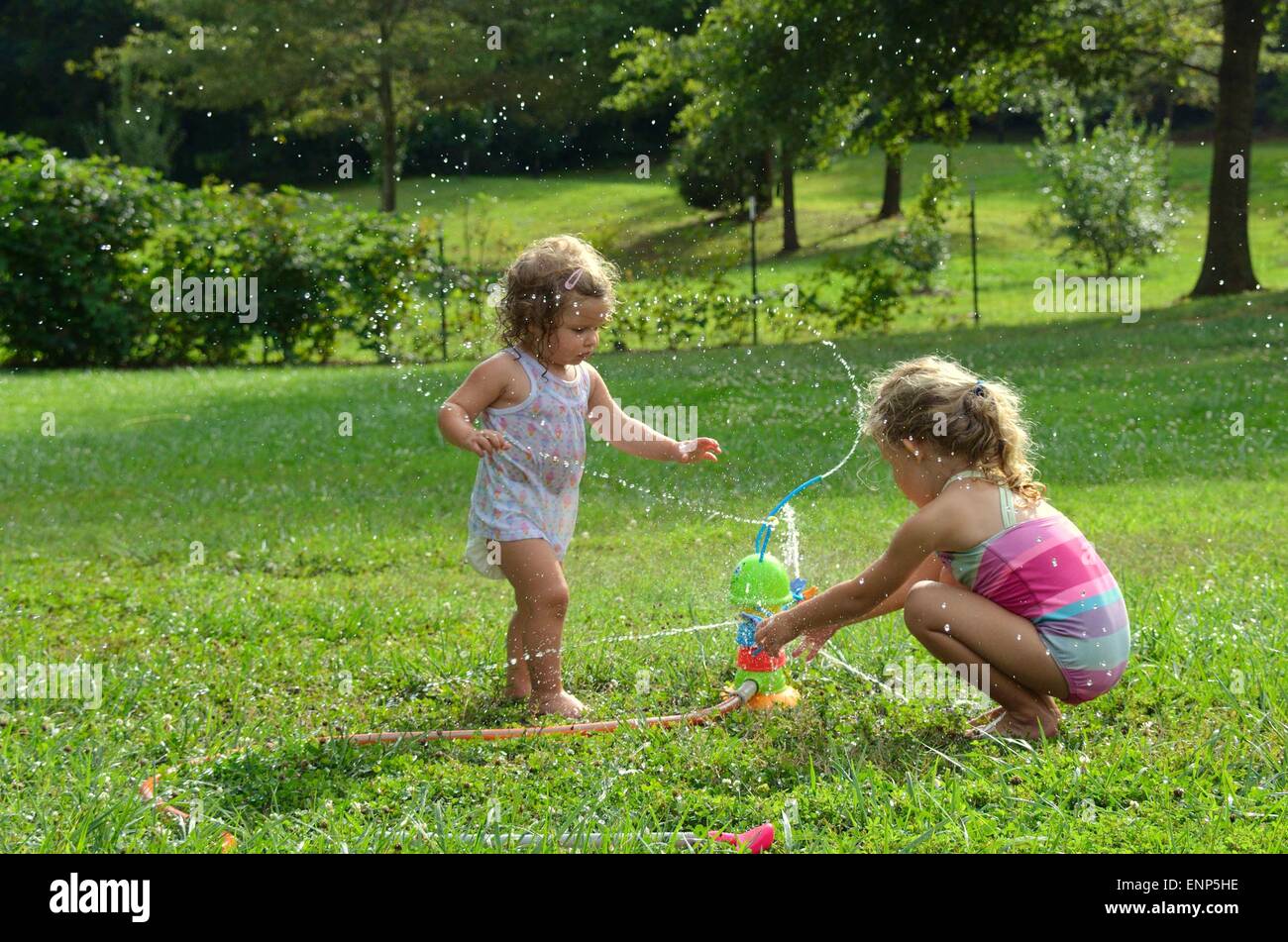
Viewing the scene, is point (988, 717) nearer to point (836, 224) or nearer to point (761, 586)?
point (761, 586)

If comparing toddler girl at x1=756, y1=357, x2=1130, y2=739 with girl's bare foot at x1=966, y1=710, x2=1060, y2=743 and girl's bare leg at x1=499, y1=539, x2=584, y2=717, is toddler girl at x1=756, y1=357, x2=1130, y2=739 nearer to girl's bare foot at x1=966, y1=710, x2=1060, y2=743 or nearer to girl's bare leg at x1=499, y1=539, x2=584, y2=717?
girl's bare foot at x1=966, y1=710, x2=1060, y2=743

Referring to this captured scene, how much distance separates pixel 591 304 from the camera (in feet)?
14.8

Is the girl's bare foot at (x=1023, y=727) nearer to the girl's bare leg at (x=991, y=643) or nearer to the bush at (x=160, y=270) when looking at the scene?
the girl's bare leg at (x=991, y=643)

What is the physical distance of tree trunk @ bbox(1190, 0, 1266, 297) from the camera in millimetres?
18766

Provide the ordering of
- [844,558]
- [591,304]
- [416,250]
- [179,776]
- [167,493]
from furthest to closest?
[416,250] < [167,493] < [844,558] < [591,304] < [179,776]

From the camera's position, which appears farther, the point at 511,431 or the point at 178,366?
the point at 178,366

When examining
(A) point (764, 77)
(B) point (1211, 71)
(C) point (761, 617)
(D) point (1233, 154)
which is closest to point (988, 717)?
(C) point (761, 617)

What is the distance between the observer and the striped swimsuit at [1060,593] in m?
3.93

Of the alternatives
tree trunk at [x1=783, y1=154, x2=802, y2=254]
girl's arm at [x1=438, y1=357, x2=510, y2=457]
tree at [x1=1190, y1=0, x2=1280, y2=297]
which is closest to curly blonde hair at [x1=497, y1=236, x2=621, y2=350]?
girl's arm at [x1=438, y1=357, x2=510, y2=457]

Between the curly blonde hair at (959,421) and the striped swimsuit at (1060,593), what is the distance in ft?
0.33

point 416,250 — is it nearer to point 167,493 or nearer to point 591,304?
point 167,493

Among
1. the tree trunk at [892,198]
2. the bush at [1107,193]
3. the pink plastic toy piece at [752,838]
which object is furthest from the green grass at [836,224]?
the pink plastic toy piece at [752,838]
